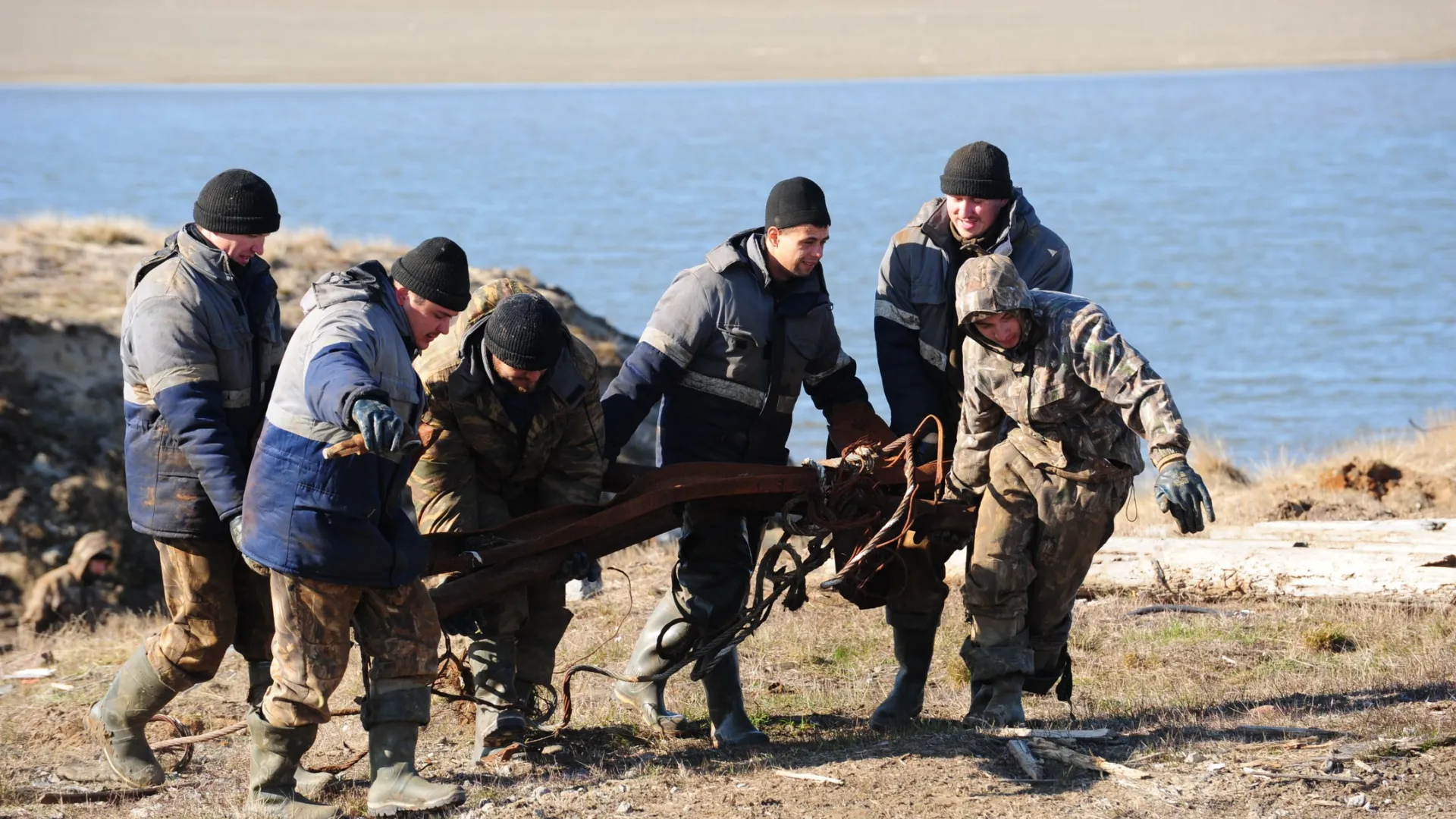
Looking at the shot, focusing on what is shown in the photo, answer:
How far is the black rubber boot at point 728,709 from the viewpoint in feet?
22.2

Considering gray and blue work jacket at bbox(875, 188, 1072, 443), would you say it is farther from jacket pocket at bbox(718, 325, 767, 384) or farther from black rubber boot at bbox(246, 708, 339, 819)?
black rubber boot at bbox(246, 708, 339, 819)

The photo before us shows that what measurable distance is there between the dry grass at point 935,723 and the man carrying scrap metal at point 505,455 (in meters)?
0.41

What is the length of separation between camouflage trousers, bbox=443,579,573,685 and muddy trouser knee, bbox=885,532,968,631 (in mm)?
1452

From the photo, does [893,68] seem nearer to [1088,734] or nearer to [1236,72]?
[1236,72]

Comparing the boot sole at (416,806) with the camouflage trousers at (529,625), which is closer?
the boot sole at (416,806)

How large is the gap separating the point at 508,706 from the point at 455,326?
154 cm

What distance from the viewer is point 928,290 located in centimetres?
667

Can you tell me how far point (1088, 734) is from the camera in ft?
20.5

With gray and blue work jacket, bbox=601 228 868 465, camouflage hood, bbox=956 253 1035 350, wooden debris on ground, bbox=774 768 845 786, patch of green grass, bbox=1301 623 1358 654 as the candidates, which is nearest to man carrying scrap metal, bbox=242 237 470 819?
gray and blue work jacket, bbox=601 228 868 465

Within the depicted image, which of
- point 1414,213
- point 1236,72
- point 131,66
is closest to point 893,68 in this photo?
point 1236,72

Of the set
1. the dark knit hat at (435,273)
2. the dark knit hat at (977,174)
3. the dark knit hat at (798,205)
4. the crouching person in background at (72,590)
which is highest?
the dark knit hat at (977,174)

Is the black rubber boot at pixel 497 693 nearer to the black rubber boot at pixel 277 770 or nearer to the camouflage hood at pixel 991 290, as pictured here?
the black rubber boot at pixel 277 770

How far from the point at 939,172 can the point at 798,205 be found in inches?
1927

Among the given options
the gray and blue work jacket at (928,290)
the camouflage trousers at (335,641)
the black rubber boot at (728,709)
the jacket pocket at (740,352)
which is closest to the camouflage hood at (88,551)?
the black rubber boot at (728,709)
